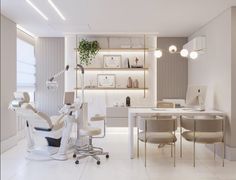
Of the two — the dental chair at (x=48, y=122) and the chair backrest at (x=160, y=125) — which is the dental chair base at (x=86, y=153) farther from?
the chair backrest at (x=160, y=125)

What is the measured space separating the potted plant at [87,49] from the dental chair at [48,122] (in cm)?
220

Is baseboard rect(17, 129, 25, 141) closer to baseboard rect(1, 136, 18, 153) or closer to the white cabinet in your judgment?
baseboard rect(1, 136, 18, 153)

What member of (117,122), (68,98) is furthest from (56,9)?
(117,122)

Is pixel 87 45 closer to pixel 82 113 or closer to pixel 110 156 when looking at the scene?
pixel 82 113

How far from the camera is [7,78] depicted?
5.07 meters

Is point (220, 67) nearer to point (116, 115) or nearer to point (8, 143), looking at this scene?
point (116, 115)

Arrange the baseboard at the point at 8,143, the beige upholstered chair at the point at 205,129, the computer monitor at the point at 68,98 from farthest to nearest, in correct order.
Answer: the baseboard at the point at 8,143 < the computer monitor at the point at 68,98 < the beige upholstered chair at the point at 205,129

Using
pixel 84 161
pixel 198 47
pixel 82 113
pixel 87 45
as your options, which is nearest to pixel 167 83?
pixel 198 47

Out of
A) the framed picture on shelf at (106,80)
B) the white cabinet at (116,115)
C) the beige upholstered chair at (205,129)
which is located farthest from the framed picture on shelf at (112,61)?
the beige upholstered chair at (205,129)

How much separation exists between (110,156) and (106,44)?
311 cm

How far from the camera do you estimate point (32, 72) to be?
6965 millimetres

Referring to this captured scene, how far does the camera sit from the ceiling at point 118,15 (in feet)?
13.8

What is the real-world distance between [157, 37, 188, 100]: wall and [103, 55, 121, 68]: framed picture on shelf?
112 centimetres

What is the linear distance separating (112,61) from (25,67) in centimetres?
210
